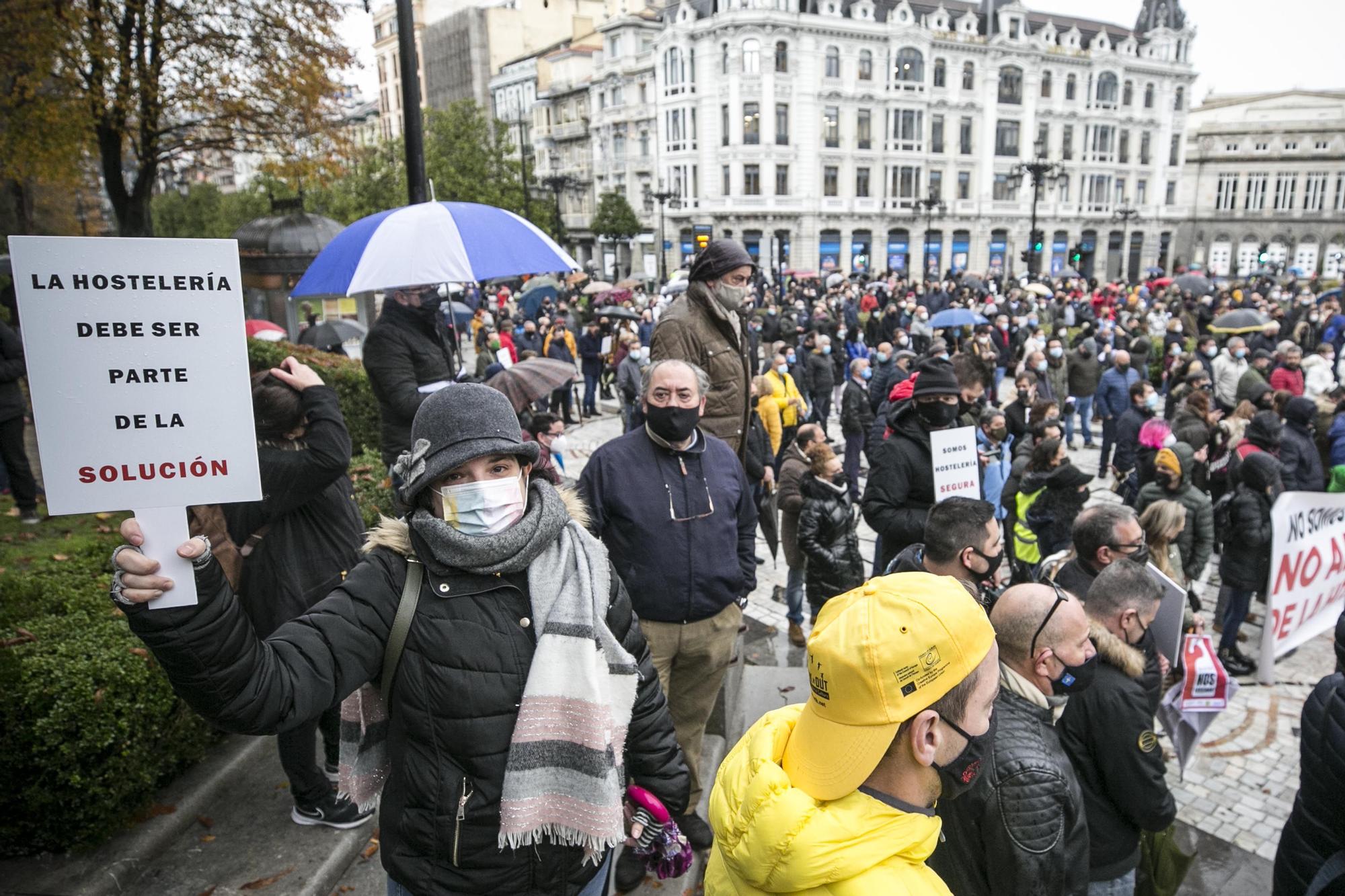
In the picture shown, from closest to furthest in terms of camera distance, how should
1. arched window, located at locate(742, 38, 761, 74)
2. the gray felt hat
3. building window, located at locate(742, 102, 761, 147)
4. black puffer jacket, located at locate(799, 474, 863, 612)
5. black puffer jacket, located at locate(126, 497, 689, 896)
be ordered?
black puffer jacket, located at locate(126, 497, 689, 896), the gray felt hat, black puffer jacket, located at locate(799, 474, 863, 612), arched window, located at locate(742, 38, 761, 74), building window, located at locate(742, 102, 761, 147)

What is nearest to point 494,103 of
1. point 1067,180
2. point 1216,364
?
point 1067,180

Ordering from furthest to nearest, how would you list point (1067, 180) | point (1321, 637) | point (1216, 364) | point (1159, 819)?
point (1067, 180), point (1216, 364), point (1321, 637), point (1159, 819)

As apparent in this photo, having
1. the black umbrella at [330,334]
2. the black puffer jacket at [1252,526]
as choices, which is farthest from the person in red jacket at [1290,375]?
the black umbrella at [330,334]

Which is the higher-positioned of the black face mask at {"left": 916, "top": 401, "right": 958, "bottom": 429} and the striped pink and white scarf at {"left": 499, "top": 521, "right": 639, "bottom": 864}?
the black face mask at {"left": 916, "top": 401, "right": 958, "bottom": 429}

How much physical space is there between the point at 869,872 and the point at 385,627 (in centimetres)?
128

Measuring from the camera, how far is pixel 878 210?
2330 inches

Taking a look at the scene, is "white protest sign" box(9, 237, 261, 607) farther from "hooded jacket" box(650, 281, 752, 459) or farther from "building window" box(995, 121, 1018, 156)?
"building window" box(995, 121, 1018, 156)

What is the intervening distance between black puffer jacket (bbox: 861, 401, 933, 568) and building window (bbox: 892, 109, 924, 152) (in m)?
60.1

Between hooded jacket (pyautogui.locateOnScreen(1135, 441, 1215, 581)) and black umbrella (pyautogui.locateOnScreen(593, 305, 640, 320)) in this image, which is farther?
black umbrella (pyautogui.locateOnScreen(593, 305, 640, 320))

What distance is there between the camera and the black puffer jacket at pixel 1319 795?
250cm

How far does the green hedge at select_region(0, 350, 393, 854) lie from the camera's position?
3225 mm

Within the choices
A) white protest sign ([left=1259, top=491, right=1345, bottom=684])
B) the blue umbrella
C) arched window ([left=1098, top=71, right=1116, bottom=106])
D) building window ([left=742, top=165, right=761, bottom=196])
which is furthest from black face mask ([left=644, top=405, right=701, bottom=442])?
arched window ([left=1098, top=71, right=1116, bottom=106])

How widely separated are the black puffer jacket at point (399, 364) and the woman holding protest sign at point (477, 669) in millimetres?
2754

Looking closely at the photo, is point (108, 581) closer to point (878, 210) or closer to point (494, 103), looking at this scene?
point (878, 210)
